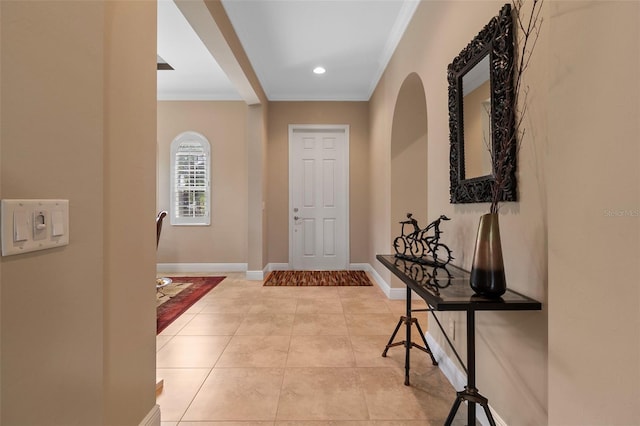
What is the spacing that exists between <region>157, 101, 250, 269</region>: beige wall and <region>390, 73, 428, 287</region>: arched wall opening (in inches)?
109

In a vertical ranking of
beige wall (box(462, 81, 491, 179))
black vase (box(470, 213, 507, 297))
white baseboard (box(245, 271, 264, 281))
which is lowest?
white baseboard (box(245, 271, 264, 281))

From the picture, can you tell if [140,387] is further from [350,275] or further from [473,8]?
[350,275]

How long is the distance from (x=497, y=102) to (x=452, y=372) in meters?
1.66

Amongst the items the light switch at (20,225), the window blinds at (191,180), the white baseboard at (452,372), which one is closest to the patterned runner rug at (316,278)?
the window blinds at (191,180)

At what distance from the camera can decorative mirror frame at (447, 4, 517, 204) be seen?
138cm

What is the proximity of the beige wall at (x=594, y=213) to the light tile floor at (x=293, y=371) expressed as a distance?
960 millimetres

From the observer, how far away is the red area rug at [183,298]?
3.20 m

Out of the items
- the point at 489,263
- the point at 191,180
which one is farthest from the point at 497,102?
the point at 191,180

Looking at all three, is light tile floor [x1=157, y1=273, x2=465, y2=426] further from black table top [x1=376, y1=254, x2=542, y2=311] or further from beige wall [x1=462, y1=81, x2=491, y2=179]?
beige wall [x1=462, y1=81, x2=491, y2=179]

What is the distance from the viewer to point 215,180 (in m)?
5.50

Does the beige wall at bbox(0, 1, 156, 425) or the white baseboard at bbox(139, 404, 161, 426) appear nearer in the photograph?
the beige wall at bbox(0, 1, 156, 425)

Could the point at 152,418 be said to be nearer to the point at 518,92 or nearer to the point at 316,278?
the point at 518,92

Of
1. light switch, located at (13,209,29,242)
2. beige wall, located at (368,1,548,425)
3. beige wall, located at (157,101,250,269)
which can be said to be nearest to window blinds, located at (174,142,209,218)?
beige wall, located at (157,101,250,269)

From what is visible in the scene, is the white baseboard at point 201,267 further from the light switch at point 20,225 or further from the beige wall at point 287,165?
the light switch at point 20,225
